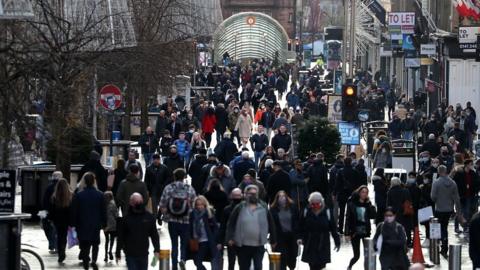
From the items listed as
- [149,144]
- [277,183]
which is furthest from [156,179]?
[149,144]

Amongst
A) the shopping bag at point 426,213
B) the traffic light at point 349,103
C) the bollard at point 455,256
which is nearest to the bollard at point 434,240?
the shopping bag at point 426,213

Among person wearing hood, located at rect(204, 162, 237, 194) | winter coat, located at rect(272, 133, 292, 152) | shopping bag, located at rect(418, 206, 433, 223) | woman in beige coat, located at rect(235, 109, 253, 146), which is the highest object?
woman in beige coat, located at rect(235, 109, 253, 146)

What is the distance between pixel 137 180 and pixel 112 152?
42.3 feet

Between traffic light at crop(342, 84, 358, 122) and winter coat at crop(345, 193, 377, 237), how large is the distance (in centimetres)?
1439

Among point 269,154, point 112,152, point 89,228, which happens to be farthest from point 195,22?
point 89,228

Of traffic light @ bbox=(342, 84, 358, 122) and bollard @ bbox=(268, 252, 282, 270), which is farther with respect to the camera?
traffic light @ bbox=(342, 84, 358, 122)

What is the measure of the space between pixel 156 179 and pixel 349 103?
10.0m

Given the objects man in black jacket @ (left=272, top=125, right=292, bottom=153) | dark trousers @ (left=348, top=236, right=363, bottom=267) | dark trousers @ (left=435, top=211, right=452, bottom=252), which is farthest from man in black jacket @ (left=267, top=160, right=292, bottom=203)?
man in black jacket @ (left=272, top=125, right=292, bottom=153)

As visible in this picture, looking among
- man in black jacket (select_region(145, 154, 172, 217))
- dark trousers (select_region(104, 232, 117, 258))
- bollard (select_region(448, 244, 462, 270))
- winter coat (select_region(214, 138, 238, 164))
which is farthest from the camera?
winter coat (select_region(214, 138, 238, 164))

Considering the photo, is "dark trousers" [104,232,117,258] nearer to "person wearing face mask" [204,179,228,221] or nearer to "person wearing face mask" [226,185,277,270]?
"person wearing face mask" [204,179,228,221]

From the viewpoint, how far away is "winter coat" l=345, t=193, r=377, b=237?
2655cm

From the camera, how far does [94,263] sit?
26031 mm

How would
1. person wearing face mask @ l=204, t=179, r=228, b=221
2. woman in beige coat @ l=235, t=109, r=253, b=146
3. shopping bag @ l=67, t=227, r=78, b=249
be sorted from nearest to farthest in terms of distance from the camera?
shopping bag @ l=67, t=227, r=78, b=249 < person wearing face mask @ l=204, t=179, r=228, b=221 < woman in beige coat @ l=235, t=109, r=253, b=146

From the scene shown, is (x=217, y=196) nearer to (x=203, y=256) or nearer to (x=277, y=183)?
(x=277, y=183)
